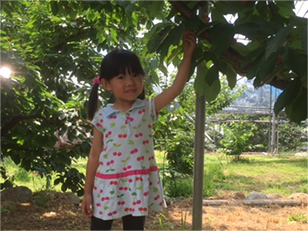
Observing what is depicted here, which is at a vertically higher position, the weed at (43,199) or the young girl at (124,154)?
the young girl at (124,154)

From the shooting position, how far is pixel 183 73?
895 millimetres

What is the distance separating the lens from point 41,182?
10.4 ft

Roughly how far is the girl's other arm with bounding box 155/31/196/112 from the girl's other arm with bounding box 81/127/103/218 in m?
0.18

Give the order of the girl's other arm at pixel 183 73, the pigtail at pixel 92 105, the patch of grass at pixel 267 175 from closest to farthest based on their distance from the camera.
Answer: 1. the girl's other arm at pixel 183 73
2. the pigtail at pixel 92 105
3. the patch of grass at pixel 267 175

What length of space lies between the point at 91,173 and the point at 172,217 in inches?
55.2

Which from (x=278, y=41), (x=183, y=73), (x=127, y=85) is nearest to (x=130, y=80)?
(x=127, y=85)

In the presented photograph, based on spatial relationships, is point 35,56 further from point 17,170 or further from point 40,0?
point 17,170

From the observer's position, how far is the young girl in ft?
3.24

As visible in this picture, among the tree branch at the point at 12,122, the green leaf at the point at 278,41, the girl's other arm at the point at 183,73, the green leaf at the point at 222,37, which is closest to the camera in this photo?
the green leaf at the point at 278,41

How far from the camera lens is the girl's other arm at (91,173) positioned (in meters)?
1.03

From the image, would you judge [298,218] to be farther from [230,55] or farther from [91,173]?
[230,55]

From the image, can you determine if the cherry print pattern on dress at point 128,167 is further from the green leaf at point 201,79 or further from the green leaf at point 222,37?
the green leaf at point 222,37

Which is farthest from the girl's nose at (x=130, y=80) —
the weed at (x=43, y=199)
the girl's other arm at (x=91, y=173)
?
the weed at (x=43, y=199)

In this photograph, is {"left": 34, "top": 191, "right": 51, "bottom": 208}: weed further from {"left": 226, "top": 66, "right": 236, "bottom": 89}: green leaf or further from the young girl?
{"left": 226, "top": 66, "right": 236, "bottom": 89}: green leaf
